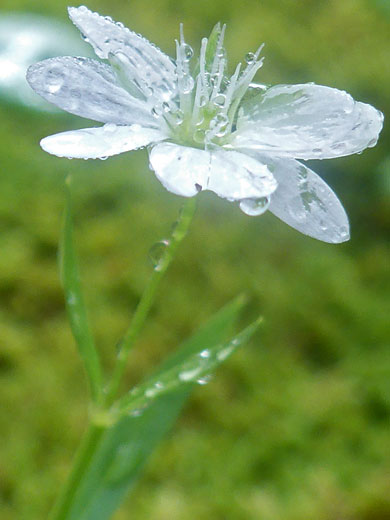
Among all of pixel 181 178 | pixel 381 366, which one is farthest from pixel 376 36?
pixel 181 178

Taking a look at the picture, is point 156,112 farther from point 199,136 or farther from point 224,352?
point 224,352

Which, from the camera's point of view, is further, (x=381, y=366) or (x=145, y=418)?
(x=381, y=366)

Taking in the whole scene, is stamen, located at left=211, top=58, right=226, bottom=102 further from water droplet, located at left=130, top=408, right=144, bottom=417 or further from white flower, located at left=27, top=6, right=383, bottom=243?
water droplet, located at left=130, top=408, right=144, bottom=417

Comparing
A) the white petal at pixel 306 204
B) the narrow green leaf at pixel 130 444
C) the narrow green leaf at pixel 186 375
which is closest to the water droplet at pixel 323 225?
the white petal at pixel 306 204

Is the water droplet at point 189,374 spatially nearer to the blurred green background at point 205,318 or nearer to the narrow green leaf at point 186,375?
the narrow green leaf at point 186,375

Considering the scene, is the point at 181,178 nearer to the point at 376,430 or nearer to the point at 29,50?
the point at 29,50

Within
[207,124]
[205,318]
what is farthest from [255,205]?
[205,318]

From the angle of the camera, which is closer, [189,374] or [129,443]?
[189,374]
